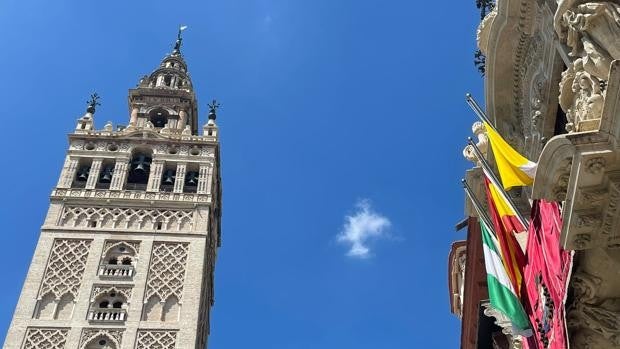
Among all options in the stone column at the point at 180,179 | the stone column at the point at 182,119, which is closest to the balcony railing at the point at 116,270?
the stone column at the point at 180,179

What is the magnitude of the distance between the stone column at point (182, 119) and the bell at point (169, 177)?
476 cm

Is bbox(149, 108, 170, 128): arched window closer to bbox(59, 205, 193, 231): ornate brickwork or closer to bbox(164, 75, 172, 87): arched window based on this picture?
bbox(164, 75, 172, 87): arched window

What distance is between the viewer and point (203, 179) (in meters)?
41.6

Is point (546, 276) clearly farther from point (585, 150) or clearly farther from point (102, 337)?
point (102, 337)

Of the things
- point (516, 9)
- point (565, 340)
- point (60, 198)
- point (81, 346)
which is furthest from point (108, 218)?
point (565, 340)

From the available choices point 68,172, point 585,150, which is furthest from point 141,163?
point 585,150

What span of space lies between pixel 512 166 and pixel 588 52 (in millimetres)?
Result: 2672

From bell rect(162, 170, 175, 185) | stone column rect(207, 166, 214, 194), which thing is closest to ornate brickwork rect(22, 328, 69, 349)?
bell rect(162, 170, 175, 185)

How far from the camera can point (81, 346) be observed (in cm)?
3312

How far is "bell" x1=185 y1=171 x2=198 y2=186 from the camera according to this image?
4175 centimetres

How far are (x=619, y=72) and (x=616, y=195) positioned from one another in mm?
1469

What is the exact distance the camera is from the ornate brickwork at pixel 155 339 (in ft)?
110

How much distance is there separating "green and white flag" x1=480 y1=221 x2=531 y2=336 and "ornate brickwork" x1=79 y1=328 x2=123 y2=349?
23.0 meters

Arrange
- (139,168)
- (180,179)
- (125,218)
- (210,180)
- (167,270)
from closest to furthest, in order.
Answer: (167,270)
(125,218)
(180,179)
(210,180)
(139,168)
